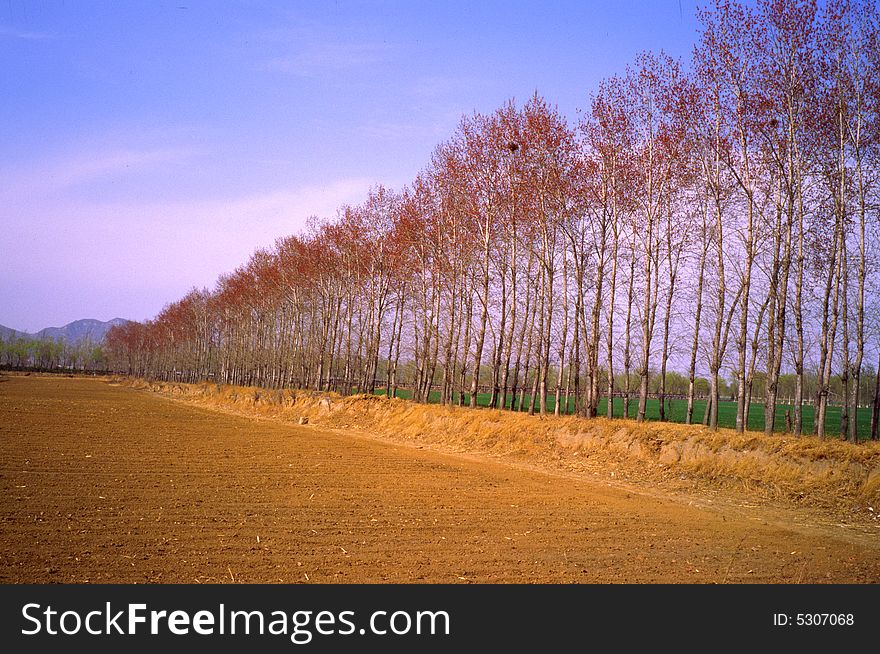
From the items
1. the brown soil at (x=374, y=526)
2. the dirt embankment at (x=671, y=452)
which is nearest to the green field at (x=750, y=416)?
the dirt embankment at (x=671, y=452)

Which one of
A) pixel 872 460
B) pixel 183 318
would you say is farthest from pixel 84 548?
pixel 183 318

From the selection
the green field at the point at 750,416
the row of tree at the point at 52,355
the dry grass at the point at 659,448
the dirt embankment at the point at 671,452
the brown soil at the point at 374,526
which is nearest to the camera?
the brown soil at the point at 374,526

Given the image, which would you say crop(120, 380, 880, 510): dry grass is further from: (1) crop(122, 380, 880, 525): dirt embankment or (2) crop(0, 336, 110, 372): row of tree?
(2) crop(0, 336, 110, 372): row of tree

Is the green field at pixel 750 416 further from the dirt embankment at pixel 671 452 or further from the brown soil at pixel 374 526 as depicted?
the brown soil at pixel 374 526

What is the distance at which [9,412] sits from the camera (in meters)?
27.8

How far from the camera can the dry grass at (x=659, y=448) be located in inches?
516

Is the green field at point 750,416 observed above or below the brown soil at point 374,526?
above

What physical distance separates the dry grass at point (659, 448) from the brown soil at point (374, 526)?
82 cm

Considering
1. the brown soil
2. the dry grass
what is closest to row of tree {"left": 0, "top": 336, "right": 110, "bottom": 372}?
the dry grass

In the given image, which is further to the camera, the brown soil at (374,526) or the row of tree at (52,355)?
the row of tree at (52,355)

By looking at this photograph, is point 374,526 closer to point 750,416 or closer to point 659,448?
point 659,448

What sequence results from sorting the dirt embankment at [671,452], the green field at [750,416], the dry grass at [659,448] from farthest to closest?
1. the green field at [750,416]
2. the dry grass at [659,448]
3. the dirt embankment at [671,452]

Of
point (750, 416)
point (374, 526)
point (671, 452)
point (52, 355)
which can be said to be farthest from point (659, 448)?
point (52, 355)

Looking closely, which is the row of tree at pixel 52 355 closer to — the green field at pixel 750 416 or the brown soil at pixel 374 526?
the green field at pixel 750 416
